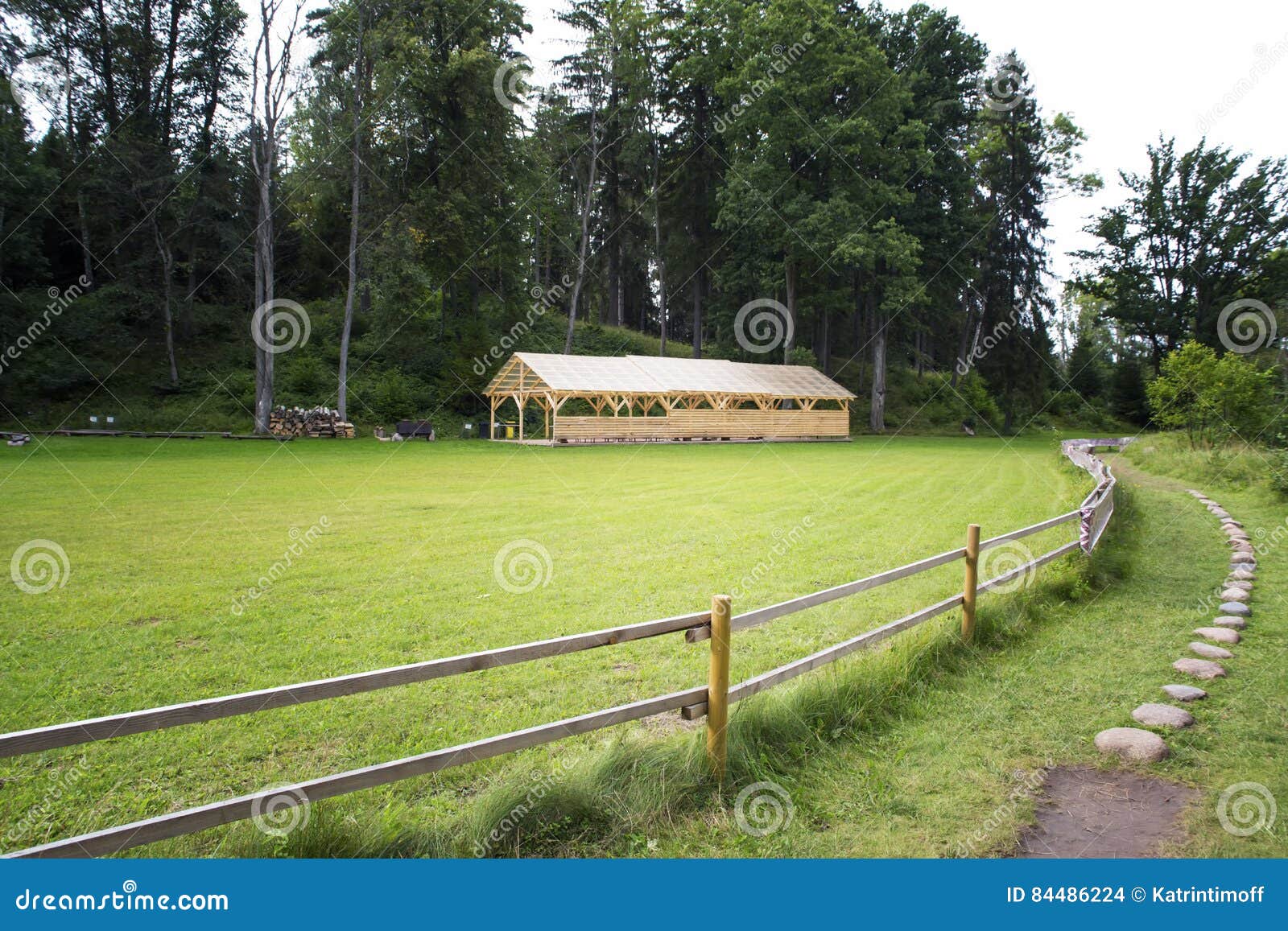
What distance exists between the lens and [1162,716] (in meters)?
4.55

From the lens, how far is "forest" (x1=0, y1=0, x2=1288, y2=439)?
90.7 ft

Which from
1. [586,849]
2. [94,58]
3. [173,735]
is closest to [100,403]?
[94,58]

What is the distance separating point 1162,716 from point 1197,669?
1.14 meters

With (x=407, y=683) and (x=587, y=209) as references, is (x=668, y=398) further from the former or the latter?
(x=407, y=683)

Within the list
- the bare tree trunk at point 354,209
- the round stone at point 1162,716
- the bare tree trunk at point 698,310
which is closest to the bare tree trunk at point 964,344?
the bare tree trunk at point 698,310

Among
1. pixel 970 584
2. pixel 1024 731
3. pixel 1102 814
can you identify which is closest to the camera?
pixel 1102 814

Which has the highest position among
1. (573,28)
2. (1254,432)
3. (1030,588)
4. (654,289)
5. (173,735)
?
(573,28)

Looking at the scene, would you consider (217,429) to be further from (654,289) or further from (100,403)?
(654,289)

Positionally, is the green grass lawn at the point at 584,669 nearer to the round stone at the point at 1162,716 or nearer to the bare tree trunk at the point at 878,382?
the round stone at the point at 1162,716

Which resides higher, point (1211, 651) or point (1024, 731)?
point (1211, 651)

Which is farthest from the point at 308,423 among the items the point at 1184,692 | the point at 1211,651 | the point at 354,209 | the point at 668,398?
the point at 1184,692

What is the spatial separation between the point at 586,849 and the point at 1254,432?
21.3 m

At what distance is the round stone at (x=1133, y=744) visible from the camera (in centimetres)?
409

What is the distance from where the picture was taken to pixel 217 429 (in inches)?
1005
